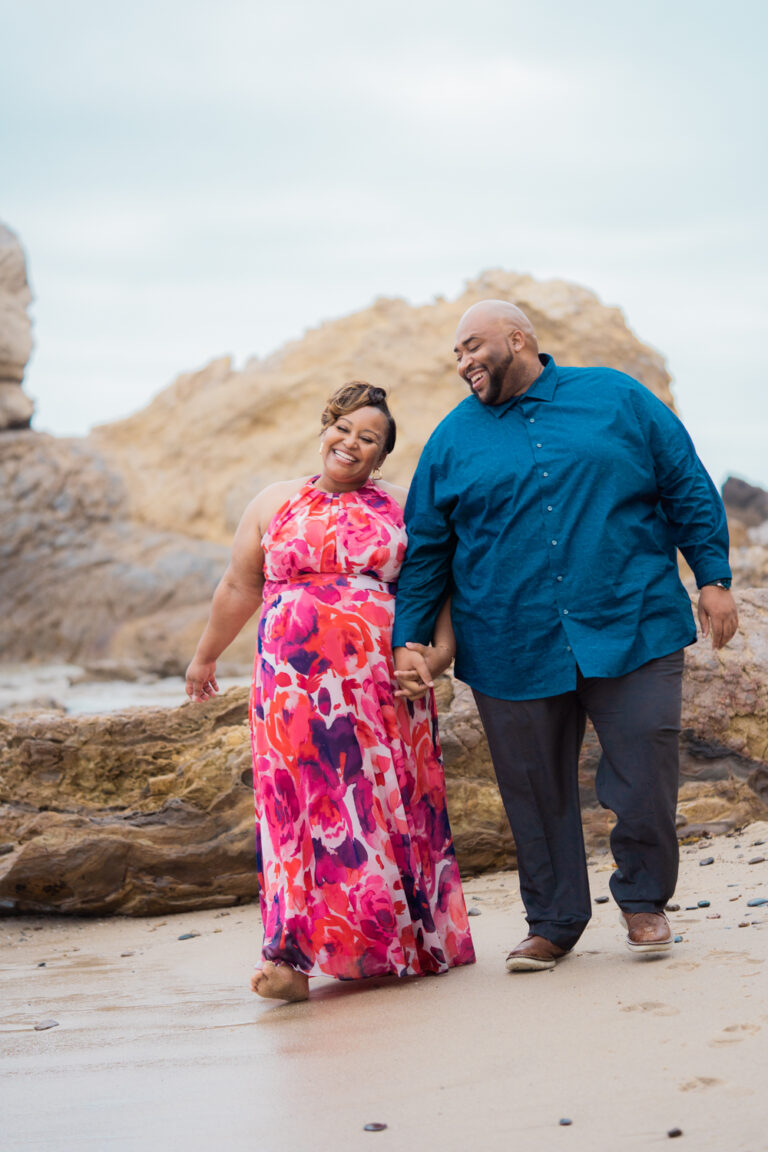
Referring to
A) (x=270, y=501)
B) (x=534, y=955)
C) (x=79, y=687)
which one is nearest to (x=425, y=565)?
(x=270, y=501)

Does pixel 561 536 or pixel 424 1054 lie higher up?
pixel 561 536

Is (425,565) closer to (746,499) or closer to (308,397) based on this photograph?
(308,397)

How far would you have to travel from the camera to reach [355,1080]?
257 cm

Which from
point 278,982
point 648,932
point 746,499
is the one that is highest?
point 746,499

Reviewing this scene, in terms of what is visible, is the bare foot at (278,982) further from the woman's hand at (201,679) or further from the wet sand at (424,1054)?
the woman's hand at (201,679)

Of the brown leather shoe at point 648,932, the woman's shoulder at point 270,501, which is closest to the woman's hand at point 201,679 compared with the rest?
the woman's shoulder at point 270,501

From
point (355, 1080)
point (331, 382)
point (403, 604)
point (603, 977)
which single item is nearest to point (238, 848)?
point (403, 604)

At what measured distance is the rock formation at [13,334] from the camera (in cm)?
2089

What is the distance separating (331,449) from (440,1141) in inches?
88.4

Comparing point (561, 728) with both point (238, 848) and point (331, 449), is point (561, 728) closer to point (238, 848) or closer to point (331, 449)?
point (331, 449)

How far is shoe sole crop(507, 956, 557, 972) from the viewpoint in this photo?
3.40 metres

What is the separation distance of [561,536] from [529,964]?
1.25 metres

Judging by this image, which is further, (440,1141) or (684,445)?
(684,445)

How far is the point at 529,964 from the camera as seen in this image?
11.2 ft
